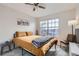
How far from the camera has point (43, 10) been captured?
989mm

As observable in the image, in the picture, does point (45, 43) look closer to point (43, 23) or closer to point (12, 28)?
point (43, 23)

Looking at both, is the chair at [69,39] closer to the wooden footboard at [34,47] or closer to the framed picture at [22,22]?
the wooden footboard at [34,47]

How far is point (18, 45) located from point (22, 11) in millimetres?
412

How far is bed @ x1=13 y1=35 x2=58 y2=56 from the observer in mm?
876

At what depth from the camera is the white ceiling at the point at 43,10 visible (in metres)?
0.93

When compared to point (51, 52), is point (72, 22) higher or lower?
higher

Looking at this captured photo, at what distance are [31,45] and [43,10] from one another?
444 millimetres

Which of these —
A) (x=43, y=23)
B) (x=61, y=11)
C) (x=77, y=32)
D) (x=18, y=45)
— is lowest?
(x=18, y=45)

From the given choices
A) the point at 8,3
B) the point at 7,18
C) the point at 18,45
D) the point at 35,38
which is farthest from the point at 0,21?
the point at 35,38

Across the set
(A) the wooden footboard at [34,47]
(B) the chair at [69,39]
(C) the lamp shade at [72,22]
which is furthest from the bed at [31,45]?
(C) the lamp shade at [72,22]

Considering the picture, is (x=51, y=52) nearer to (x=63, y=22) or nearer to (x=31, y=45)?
(x=31, y=45)

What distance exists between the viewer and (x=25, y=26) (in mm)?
1021

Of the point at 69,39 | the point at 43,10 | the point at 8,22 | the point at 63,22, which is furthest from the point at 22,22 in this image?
the point at 69,39

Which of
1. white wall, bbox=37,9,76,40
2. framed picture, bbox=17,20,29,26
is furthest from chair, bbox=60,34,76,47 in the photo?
framed picture, bbox=17,20,29,26
